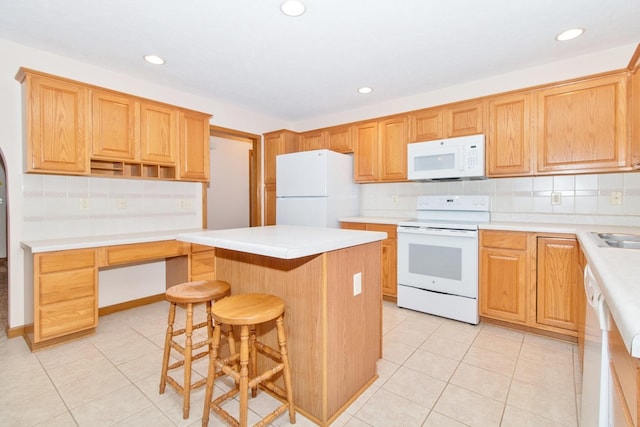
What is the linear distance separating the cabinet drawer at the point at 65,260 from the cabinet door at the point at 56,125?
692mm

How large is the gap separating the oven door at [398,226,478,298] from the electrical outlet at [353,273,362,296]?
1.50m

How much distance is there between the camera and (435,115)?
336 cm

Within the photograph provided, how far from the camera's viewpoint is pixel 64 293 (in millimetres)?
2418

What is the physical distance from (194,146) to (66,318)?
6.48 feet

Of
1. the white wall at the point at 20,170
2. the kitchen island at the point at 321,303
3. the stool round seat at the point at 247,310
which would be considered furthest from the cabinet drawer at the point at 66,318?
the stool round seat at the point at 247,310

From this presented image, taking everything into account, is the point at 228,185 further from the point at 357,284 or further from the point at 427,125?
the point at 357,284

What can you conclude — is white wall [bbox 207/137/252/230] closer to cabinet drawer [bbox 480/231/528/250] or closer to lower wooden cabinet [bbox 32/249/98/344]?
lower wooden cabinet [bbox 32/249/98/344]

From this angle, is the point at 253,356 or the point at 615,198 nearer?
the point at 253,356

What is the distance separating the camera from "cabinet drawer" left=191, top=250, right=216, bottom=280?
326cm

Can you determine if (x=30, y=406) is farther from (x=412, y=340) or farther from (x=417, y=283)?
(x=417, y=283)

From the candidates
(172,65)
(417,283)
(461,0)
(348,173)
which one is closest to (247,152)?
(348,173)

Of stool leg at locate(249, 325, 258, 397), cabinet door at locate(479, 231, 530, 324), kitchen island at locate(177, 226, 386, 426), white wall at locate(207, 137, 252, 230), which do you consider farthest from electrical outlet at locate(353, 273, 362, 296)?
white wall at locate(207, 137, 252, 230)

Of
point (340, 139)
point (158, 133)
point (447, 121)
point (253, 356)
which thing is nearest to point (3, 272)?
point (158, 133)

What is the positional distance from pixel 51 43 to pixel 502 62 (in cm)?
390
